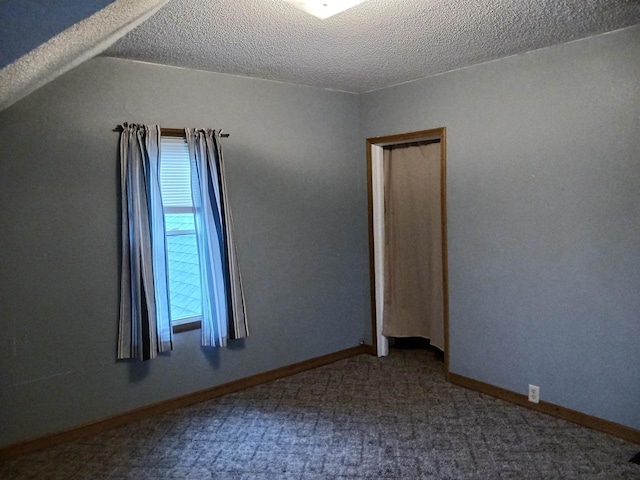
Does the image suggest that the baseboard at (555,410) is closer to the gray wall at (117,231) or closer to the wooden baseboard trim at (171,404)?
the wooden baseboard trim at (171,404)

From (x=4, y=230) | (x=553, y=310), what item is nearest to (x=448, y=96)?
(x=553, y=310)

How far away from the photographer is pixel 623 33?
9.00ft

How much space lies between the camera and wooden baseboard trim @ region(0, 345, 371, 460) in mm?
2873

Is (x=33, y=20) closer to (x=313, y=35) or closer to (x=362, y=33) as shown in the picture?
(x=313, y=35)

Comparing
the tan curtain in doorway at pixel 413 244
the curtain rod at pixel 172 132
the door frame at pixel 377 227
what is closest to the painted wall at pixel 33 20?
the curtain rod at pixel 172 132

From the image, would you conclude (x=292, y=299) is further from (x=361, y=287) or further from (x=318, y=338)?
(x=361, y=287)

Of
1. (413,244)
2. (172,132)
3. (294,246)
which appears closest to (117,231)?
(172,132)

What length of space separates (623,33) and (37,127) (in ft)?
11.1

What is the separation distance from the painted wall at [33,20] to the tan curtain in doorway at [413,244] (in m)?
3.19

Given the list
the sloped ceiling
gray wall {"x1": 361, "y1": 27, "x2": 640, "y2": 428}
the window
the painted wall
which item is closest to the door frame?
gray wall {"x1": 361, "y1": 27, "x2": 640, "y2": 428}

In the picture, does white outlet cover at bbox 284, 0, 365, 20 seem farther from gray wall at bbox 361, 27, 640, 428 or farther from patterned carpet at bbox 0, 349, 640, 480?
patterned carpet at bbox 0, 349, 640, 480

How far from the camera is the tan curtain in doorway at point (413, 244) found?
419cm

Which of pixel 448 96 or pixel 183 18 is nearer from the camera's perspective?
pixel 183 18

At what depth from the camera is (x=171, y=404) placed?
3400 mm
